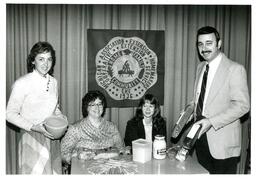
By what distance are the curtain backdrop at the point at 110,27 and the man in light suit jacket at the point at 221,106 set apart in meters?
0.87

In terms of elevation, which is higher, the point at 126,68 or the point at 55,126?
the point at 126,68

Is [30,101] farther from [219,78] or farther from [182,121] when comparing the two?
[219,78]

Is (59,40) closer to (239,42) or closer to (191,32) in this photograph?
(191,32)

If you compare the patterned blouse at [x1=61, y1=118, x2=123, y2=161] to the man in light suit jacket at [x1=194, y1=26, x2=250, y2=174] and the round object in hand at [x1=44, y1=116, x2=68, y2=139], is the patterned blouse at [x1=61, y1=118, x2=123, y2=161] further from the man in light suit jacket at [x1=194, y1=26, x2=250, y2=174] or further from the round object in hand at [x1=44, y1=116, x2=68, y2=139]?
the man in light suit jacket at [x1=194, y1=26, x2=250, y2=174]

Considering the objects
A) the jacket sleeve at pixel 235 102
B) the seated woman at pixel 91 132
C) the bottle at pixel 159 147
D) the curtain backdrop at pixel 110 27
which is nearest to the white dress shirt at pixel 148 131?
the seated woman at pixel 91 132

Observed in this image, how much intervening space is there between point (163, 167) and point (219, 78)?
611 mm

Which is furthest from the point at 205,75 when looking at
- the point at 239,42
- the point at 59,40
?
the point at 59,40

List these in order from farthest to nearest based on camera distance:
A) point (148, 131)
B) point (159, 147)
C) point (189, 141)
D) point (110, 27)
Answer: point (110, 27), point (148, 131), point (159, 147), point (189, 141)

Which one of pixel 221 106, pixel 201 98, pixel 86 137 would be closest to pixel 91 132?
pixel 86 137

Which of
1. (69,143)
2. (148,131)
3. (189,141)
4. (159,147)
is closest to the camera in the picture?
(189,141)

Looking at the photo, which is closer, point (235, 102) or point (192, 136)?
point (192, 136)

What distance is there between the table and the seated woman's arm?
29cm

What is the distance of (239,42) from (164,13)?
746 millimetres

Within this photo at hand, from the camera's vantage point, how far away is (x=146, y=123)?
2244 mm
